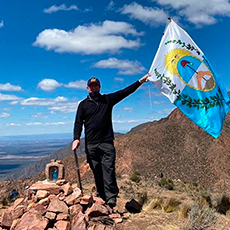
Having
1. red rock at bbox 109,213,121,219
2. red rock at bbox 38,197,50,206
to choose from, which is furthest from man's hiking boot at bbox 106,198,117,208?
red rock at bbox 38,197,50,206

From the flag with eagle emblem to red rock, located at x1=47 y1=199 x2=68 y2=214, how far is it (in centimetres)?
337

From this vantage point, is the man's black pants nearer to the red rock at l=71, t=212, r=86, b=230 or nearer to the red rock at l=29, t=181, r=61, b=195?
the red rock at l=29, t=181, r=61, b=195

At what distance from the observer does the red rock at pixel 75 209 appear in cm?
526

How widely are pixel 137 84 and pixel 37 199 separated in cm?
315

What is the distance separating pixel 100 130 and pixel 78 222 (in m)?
1.86

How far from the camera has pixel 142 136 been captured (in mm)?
40438

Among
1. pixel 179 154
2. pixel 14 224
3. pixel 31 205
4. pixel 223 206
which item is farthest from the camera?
pixel 179 154

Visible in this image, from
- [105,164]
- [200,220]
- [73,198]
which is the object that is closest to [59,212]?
[73,198]

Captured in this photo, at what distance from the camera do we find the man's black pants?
5957 mm

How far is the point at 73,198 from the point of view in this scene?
558 cm

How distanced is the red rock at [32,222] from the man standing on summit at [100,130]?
1499mm

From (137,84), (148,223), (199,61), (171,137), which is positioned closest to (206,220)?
(148,223)

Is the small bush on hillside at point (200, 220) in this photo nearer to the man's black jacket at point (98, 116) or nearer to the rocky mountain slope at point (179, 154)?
the man's black jacket at point (98, 116)

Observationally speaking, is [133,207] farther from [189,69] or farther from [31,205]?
[189,69]
